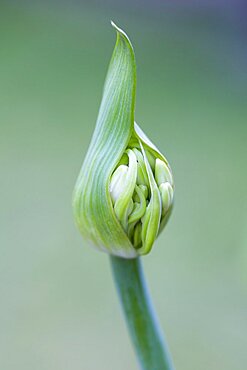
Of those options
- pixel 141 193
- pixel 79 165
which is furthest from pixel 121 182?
pixel 79 165

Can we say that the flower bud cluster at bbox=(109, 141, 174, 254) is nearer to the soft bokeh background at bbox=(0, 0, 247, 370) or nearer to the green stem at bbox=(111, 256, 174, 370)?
the green stem at bbox=(111, 256, 174, 370)

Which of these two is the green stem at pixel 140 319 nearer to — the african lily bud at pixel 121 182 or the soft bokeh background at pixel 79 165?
the african lily bud at pixel 121 182

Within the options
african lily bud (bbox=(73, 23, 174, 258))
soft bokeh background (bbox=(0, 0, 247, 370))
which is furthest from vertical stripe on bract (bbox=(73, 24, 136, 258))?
soft bokeh background (bbox=(0, 0, 247, 370))

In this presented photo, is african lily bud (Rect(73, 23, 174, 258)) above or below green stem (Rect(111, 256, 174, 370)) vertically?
above

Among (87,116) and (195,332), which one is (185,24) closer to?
(87,116)

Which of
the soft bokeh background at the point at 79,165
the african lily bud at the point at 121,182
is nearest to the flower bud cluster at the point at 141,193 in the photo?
the african lily bud at the point at 121,182

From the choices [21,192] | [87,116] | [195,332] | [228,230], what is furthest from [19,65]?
[195,332]

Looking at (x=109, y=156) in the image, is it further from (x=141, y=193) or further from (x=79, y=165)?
(x=79, y=165)

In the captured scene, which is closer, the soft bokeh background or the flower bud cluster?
the flower bud cluster
